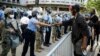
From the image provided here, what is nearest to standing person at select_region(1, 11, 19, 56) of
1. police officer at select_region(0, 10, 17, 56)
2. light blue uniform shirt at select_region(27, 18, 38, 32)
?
police officer at select_region(0, 10, 17, 56)

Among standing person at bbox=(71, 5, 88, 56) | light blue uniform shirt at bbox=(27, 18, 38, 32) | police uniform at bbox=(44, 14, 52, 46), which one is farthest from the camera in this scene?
police uniform at bbox=(44, 14, 52, 46)

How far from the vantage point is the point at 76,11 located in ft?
30.0

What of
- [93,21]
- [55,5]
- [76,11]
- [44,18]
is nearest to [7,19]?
[76,11]

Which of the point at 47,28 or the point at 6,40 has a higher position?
the point at 6,40

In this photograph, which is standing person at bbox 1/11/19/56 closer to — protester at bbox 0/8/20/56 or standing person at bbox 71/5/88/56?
protester at bbox 0/8/20/56

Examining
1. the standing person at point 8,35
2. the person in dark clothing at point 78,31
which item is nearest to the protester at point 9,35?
the standing person at point 8,35

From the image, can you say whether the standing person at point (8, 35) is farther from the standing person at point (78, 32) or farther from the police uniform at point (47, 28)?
the police uniform at point (47, 28)

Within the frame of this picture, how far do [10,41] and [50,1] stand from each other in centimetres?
10400

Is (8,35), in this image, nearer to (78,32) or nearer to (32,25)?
(32,25)

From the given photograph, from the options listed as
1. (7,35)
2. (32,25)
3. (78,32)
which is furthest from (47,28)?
(78,32)

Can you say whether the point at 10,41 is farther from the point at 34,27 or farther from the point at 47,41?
the point at 47,41

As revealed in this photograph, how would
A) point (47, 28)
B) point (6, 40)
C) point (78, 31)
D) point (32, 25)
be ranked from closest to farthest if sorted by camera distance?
point (78, 31), point (6, 40), point (32, 25), point (47, 28)

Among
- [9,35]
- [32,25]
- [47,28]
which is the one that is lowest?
[47,28]

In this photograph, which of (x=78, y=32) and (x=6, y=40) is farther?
(x=6, y=40)
